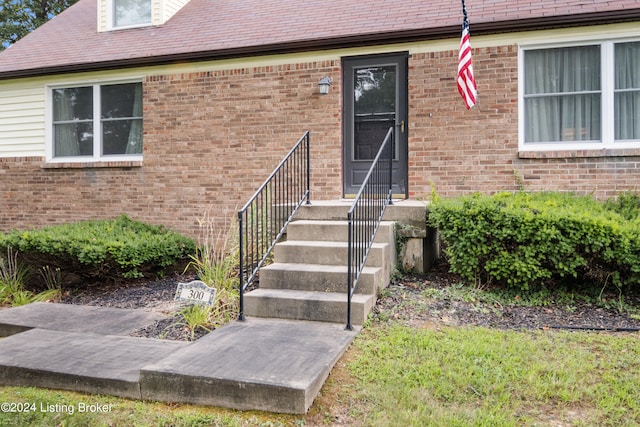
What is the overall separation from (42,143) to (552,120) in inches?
327

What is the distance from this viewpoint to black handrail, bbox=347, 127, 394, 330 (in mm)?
4406

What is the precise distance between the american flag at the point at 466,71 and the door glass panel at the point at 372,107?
128 centimetres

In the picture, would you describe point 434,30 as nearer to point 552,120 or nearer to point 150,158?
point 552,120

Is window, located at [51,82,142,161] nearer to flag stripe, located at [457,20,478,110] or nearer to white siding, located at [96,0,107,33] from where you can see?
white siding, located at [96,0,107,33]

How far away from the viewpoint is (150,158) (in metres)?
8.30

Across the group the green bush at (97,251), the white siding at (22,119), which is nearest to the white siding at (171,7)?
the white siding at (22,119)

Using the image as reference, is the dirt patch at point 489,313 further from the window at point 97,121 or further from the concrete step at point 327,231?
the window at point 97,121

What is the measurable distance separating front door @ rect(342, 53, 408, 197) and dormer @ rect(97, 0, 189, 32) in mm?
4335

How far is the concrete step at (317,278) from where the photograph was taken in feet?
15.8

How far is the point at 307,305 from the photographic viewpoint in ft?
15.0

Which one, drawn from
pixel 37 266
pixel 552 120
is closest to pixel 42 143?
pixel 37 266

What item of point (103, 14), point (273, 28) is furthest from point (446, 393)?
point (103, 14)

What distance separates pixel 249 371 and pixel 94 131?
6.90 metres

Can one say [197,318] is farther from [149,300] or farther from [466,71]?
[466,71]
